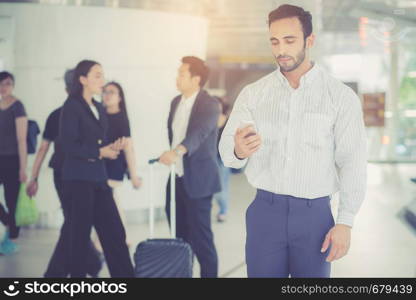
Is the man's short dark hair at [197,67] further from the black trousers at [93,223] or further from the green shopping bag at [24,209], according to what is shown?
the green shopping bag at [24,209]

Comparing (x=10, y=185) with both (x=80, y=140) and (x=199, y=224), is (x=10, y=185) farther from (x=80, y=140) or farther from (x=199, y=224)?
(x=199, y=224)

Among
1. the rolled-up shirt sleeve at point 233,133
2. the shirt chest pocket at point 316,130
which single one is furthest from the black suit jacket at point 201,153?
the shirt chest pocket at point 316,130

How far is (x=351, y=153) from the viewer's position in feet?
5.45

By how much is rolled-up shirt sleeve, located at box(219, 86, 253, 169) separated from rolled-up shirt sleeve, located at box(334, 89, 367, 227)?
0.31 m

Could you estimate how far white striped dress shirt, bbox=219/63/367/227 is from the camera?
5.46 feet

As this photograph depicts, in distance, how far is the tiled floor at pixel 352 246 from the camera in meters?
3.70

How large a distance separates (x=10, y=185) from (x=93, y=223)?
1.45m

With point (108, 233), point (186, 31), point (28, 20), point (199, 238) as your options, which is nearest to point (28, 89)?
point (28, 20)

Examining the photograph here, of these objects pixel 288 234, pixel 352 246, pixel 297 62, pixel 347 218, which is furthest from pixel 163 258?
pixel 352 246

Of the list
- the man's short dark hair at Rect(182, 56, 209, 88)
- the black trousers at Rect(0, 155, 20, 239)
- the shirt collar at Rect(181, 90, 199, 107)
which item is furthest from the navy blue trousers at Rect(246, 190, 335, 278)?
the black trousers at Rect(0, 155, 20, 239)

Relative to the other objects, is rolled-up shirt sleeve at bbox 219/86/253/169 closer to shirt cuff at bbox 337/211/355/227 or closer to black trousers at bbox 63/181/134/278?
shirt cuff at bbox 337/211/355/227

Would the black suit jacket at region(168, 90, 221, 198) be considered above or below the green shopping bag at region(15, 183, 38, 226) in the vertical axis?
above

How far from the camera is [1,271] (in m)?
3.67

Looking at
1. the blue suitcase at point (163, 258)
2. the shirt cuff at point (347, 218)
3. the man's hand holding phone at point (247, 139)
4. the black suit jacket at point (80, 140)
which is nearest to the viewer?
the man's hand holding phone at point (247, 139)
